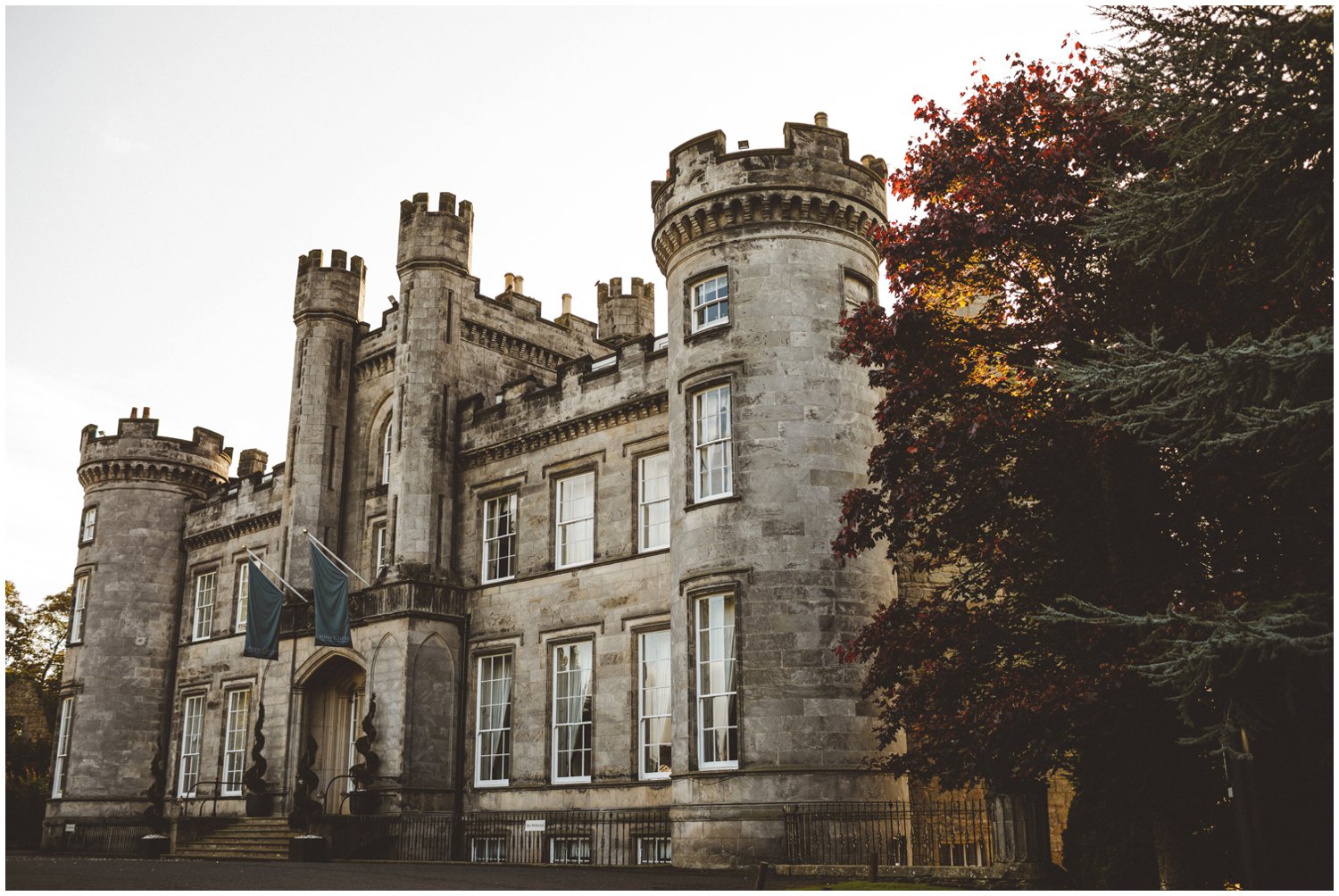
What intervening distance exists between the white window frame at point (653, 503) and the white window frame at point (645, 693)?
1.72 metres

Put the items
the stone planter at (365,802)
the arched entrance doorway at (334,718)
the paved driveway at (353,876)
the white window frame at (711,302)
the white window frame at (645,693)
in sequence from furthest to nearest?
the arched entrance doorway at (334,718)
the stone planter at (365,802)
the white window frame at (645,693)
the white window frame at (711,302)
the paved driveway at (353,876)

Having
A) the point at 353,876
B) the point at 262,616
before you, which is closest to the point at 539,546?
the point at 262,616

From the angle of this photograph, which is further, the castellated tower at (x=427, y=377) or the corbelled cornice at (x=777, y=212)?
the castellated tower at (x=427, y=377)

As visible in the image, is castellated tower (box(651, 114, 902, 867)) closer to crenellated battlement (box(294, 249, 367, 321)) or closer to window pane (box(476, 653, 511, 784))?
window pane (box(476, 653, 511, 784))

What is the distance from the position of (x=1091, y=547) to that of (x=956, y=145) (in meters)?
5.45

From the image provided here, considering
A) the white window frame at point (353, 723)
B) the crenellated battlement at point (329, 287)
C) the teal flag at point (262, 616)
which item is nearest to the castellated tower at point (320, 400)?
the crenellated battlement at point (329, 287)

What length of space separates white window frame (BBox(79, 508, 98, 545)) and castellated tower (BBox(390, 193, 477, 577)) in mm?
13288

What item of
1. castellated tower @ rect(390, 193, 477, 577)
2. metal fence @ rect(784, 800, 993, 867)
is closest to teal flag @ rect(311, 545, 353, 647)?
castellated tower @ rect(390, 193, 477, 577)

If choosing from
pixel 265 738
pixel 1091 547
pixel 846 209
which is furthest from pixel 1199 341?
pixel 265 738

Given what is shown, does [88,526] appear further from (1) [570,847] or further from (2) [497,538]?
(1) [570,847]

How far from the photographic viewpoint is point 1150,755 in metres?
12.9

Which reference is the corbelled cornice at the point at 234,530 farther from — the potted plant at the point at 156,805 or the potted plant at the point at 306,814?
the potted plant at the point at 306,814

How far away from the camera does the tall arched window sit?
2938cm

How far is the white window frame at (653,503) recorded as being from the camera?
2281 centimetres
